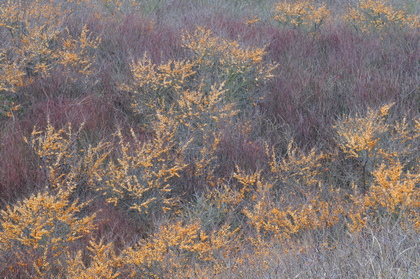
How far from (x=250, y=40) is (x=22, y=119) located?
348 cm

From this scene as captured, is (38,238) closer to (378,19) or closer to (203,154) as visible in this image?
(203,154)

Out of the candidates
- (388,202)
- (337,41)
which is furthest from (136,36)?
(388,202)

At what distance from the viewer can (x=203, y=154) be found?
169 inches

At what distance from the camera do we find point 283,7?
8625 mm

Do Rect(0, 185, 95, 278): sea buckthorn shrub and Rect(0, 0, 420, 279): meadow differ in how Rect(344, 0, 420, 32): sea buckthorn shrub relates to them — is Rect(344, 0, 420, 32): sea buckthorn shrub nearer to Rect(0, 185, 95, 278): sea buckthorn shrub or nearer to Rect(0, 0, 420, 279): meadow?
Rect(0, 0, 420, 279): meadow

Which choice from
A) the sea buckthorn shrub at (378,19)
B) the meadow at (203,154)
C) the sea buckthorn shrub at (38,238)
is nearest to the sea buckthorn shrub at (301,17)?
the sea buckthorn shrub at (378,19)

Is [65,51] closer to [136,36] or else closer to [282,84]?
[136,36]

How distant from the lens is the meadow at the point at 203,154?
304 centimetres

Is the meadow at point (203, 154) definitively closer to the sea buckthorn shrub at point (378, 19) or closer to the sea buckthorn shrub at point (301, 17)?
the sea buckthorn shrub at point (378, 19)

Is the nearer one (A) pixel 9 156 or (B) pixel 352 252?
(B) pixel 352 252

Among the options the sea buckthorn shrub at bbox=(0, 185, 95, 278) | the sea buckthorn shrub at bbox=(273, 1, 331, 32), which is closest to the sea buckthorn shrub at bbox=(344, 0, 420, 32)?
the sea buckthorn shrub at bbox=(273, 1, 331, 32)

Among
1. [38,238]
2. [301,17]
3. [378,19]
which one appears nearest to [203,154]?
[38,238]

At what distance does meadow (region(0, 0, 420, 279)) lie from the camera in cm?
304

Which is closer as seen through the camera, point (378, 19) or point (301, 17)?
point (378, 19)
